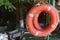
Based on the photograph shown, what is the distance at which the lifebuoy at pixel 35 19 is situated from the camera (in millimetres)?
2859

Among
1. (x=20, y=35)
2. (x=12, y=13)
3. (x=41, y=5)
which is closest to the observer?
(x=41, y=5)

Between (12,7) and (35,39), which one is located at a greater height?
(12,7)

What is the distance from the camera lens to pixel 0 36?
2.96 m

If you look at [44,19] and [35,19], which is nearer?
[35,19]

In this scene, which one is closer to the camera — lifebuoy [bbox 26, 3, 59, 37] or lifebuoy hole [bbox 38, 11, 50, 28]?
lifebuoy [bbox 26, 3, 59, 37]

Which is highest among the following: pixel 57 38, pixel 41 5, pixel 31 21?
pixel 41 5

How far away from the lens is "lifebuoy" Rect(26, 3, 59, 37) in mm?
2859

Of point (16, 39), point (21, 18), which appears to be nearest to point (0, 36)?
point (16, 39)

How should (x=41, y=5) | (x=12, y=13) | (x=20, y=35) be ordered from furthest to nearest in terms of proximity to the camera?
(x=12, y=13) → (x=20, y=35) → (x=41, y=5)

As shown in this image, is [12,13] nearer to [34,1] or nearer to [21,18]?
[21,18]

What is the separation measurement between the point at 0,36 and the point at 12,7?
0.53m

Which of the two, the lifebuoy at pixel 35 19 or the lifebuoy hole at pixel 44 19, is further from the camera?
the lifebuoy hole at pixel 44 19

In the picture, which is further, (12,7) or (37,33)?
(12,7)

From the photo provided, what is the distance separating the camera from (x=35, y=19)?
116 inches
